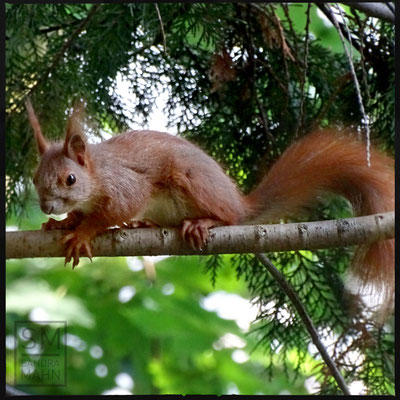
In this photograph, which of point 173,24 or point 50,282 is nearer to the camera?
point 173,24

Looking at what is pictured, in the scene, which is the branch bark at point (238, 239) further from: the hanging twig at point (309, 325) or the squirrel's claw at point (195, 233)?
the hanging twig at point (309, 325)

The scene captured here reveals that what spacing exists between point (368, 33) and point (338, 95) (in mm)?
174

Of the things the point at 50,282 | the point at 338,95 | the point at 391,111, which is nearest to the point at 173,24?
the point at 338,95

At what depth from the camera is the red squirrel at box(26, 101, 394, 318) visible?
135 centimetres

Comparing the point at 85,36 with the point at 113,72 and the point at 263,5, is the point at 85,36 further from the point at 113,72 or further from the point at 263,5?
the point at 263,5

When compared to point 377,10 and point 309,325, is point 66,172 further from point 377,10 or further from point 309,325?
point 377,10

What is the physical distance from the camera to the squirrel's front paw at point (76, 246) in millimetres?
1320

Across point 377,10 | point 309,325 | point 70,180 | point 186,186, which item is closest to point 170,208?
point 186,186

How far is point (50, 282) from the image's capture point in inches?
71.6

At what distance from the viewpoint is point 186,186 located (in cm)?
148

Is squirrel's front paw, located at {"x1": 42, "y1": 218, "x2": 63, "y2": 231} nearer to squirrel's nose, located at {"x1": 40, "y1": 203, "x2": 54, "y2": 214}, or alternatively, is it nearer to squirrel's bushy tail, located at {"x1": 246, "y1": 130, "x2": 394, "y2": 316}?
squirrel's nose, located at {"x1": 40, "y1": 203, "x2": 54, "y2": 214}

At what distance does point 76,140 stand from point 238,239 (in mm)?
378

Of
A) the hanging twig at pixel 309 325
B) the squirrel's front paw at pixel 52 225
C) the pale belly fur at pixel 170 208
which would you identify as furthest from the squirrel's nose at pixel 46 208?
the hanging twig at pixel 309 325

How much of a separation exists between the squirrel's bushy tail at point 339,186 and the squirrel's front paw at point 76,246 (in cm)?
41
